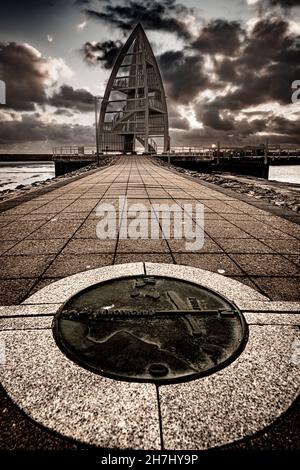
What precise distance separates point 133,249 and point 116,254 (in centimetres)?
30

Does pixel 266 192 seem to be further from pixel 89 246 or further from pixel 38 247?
pixel 38 247

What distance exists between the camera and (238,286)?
2859mm

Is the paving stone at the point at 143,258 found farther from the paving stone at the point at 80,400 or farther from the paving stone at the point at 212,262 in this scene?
the paving stone at the point at 80,400

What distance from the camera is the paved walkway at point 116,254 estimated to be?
141 centimetres

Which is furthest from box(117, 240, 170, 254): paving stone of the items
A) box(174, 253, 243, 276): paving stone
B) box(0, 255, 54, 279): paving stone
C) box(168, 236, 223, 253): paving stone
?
→ box(0, 255, 54, 279): paving stone

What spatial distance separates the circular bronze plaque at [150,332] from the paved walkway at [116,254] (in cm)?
47

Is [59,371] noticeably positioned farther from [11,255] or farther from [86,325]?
[11,255]

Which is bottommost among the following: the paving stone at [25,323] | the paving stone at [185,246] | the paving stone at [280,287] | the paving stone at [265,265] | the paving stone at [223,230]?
the paving stone at [25,323]

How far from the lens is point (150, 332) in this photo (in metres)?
2.01

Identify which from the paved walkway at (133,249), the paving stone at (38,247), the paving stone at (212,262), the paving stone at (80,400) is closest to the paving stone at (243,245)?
the paved walkway at (133,249)

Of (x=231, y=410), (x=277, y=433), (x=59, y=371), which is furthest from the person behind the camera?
(x=59, y=371)

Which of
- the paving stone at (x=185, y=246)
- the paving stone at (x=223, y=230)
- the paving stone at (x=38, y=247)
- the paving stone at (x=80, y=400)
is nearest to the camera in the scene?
the paving stone at (x=80, y=400)

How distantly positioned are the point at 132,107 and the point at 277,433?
68934 millimetres
